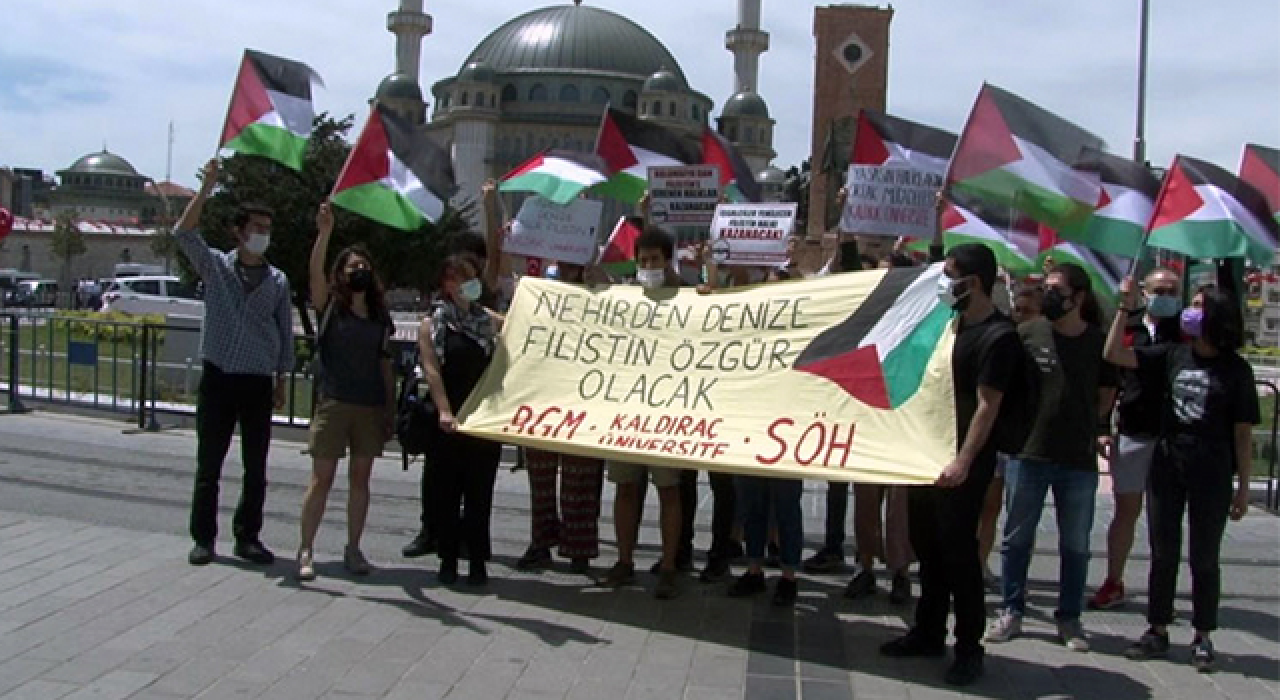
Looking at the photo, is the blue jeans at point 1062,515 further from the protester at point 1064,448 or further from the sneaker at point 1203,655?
the sneaker at point 1203,655

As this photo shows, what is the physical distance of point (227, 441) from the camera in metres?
7.52

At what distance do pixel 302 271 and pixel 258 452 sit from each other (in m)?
30.4

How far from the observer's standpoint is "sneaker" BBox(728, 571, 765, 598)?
7125 millimetres

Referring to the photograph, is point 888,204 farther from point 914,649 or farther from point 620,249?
point 914,649

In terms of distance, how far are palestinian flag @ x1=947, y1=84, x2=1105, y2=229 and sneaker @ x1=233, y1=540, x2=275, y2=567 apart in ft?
15.2

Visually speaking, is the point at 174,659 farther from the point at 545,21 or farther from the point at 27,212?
the point at 27,212

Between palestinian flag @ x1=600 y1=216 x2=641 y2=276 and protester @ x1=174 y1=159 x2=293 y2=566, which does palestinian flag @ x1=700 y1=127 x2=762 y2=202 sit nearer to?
palestinian flag @ x1=600 y1=216 x2=641 y2=276

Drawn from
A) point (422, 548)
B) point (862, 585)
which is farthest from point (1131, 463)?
point (422, 548)

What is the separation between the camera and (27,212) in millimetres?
151125

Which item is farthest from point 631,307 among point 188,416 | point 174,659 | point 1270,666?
point 188,416

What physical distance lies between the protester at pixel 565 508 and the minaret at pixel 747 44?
11728 cm

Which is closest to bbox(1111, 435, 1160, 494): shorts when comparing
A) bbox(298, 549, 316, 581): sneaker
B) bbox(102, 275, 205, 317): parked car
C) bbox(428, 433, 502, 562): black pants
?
bbox(428, 433, 502, 562): black pants

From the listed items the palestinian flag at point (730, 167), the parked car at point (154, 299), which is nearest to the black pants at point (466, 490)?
the palestinian flag at point (730, 167)

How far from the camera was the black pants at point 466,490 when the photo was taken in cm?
721
